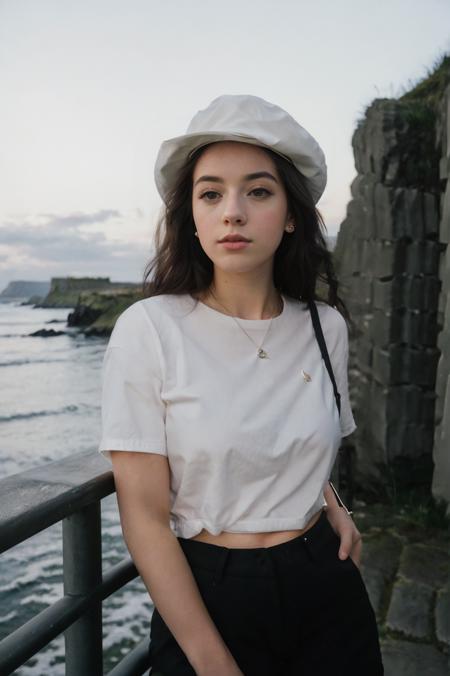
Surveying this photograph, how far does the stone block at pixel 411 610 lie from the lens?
3.13m

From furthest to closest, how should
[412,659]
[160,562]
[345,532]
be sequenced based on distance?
[412,659] → [345,532] → [160,562]

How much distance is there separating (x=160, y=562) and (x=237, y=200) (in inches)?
29.4

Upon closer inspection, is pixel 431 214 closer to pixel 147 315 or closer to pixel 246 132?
pixel 246 132

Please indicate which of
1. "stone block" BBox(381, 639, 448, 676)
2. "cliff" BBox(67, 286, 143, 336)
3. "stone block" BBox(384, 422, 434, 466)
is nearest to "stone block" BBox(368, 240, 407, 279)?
"stone block" BBox(384, 422, 434, 466)

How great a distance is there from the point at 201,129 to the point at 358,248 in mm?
4379

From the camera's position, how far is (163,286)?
60.3 inches

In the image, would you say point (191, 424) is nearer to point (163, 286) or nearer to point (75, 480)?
point (75, 480)

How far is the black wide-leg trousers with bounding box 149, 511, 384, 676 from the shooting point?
4.01 ft

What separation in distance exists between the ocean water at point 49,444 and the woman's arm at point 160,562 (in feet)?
0.87

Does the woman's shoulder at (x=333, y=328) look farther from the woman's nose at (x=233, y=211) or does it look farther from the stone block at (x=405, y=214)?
the stone block at (x=405, y=214)

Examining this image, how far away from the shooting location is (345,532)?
144 cm

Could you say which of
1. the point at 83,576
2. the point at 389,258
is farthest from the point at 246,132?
the point at 389,258

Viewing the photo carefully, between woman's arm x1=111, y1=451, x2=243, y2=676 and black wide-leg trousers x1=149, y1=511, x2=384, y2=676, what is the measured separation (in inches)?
1.9

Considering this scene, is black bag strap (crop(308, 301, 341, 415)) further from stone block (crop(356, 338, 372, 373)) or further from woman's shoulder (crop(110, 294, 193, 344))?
stone block (crop(356, 338, 372, 373))
